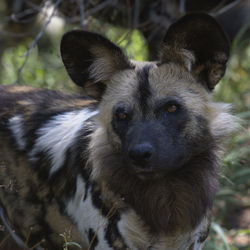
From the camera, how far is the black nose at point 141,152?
2.77 meters

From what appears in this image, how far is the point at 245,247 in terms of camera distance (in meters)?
4.46

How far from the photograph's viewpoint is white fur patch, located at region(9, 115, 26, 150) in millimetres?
3520

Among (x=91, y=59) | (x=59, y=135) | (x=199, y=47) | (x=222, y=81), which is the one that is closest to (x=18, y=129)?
(x=59, y=135)

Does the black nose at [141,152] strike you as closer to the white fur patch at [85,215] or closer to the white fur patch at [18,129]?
the white fur patch at [85,215]

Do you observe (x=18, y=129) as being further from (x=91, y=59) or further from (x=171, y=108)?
(x=171, y=108)

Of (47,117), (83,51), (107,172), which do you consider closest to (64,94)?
(47,117)

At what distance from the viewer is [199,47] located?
3.10 m

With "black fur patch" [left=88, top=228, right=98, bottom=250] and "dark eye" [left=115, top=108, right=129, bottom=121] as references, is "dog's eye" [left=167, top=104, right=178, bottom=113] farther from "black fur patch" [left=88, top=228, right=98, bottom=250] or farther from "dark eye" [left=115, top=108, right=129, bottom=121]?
"black fur patch" [left=88, top=228, right=98, bottom=250]

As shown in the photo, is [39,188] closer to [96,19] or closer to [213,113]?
[213,113]

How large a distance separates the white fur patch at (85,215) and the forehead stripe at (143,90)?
25.1 inches

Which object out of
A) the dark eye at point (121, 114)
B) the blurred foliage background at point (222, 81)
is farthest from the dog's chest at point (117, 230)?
the blurred foliage background at point (222, 81)

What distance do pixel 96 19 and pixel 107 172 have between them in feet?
8.63

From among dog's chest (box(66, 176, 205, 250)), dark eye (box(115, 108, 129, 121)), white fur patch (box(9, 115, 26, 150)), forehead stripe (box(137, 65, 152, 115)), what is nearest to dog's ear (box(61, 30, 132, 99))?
forehead stripe (box(137, 65, 152, 115))

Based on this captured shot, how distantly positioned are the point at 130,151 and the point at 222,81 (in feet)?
9.24
